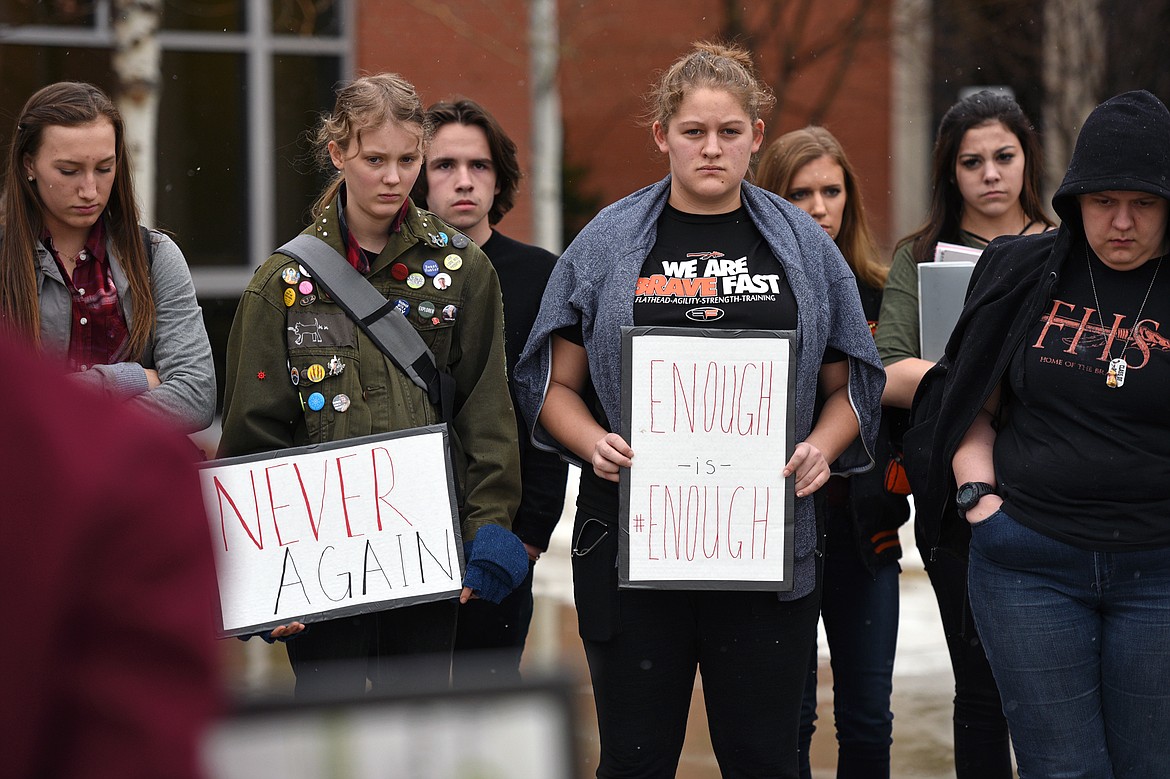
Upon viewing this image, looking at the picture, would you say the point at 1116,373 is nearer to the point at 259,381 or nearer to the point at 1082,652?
the point at 1082,652

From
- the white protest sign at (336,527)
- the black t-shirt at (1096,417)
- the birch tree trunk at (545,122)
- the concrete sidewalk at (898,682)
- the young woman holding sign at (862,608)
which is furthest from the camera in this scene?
the birch tree trunk at (545,122)

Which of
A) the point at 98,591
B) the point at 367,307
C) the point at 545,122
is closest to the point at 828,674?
the point at 367,307

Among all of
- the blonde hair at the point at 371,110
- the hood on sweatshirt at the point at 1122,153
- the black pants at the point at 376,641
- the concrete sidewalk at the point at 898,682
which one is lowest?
the concrete sidewalk at the point at 898,682

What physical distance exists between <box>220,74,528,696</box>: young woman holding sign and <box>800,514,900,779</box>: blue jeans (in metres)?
1.14

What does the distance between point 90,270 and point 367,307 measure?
72cm

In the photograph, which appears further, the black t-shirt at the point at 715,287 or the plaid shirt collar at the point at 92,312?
the plaid shirt collar at the point at 92,312

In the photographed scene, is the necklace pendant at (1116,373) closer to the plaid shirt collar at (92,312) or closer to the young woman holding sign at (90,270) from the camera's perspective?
the young woman holding sign at (90,270)

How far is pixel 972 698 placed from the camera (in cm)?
384

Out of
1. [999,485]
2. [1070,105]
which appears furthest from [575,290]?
[1070,105]

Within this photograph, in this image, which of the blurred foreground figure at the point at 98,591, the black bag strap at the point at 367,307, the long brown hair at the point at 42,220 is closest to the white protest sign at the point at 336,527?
the black bag strap at the point at 367,307

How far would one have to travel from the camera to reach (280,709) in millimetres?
938

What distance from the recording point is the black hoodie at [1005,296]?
9.84 ft

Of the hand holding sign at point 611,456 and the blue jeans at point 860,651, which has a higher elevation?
the hand holding sign at point 611,456

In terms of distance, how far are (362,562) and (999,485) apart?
1.48 metres
